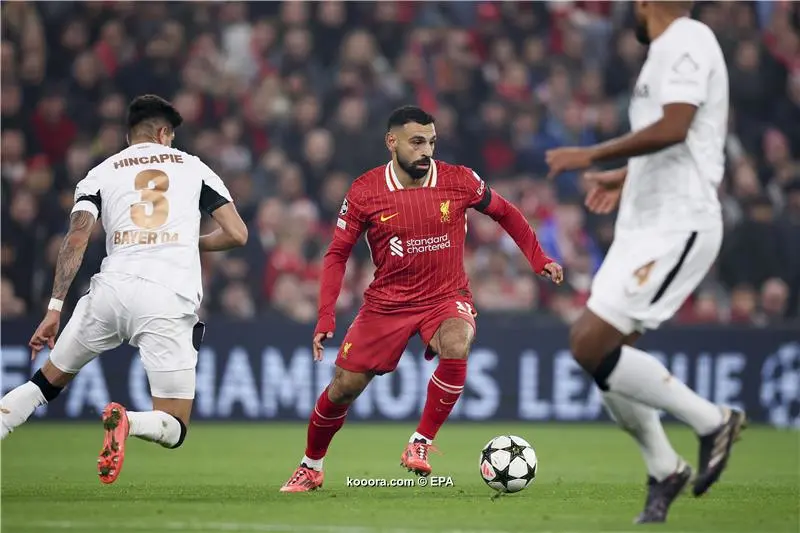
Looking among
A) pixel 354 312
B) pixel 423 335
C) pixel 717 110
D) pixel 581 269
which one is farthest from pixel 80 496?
pixel 581 269

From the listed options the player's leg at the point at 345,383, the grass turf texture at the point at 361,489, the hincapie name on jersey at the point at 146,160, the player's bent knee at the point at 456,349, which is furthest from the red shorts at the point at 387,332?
the hincapie name on jersey at the point at 146,160

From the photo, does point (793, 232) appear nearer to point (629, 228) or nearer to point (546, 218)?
point (546, 218)

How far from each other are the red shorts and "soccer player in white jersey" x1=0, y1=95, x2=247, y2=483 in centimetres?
110

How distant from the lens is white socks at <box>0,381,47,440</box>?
26.2 ft

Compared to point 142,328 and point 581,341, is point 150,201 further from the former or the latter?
point 581,341

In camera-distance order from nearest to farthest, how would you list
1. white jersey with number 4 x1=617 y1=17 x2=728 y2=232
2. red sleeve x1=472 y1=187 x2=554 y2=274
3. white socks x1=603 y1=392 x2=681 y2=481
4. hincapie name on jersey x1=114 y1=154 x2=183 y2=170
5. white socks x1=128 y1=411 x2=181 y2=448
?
1. white jersey with number 4 x1=617 y1=17 x2=728 y2=232
2. white socks x1=603 y1=392 x2=681 y2=481
3. white socks x1=128 y1=411 x2=181 y2=448
4. hincapie name on jersey x1=114 y1=154 x2=183 y2=170
5. red sleeve x1=472 y1=187 x2=554 y2=274

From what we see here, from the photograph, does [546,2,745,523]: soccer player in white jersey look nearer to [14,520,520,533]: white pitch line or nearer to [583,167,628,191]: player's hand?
[583,167,628,191]: player's hand

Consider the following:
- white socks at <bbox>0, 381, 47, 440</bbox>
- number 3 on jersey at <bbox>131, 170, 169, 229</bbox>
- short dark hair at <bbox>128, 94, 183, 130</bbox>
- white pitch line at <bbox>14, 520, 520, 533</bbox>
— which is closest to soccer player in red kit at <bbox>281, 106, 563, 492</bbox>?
number 3 on jersey at <bbox>131, 170, 169, 229</bbox>

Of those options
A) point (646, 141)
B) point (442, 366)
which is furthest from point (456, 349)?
point (646, 141)

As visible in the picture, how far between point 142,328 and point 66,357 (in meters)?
0.52

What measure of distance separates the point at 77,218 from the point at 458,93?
379 inches

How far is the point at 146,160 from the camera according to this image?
26.6ft

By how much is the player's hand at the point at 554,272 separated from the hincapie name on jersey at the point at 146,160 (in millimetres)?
2403

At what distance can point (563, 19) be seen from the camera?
17.8 meters
